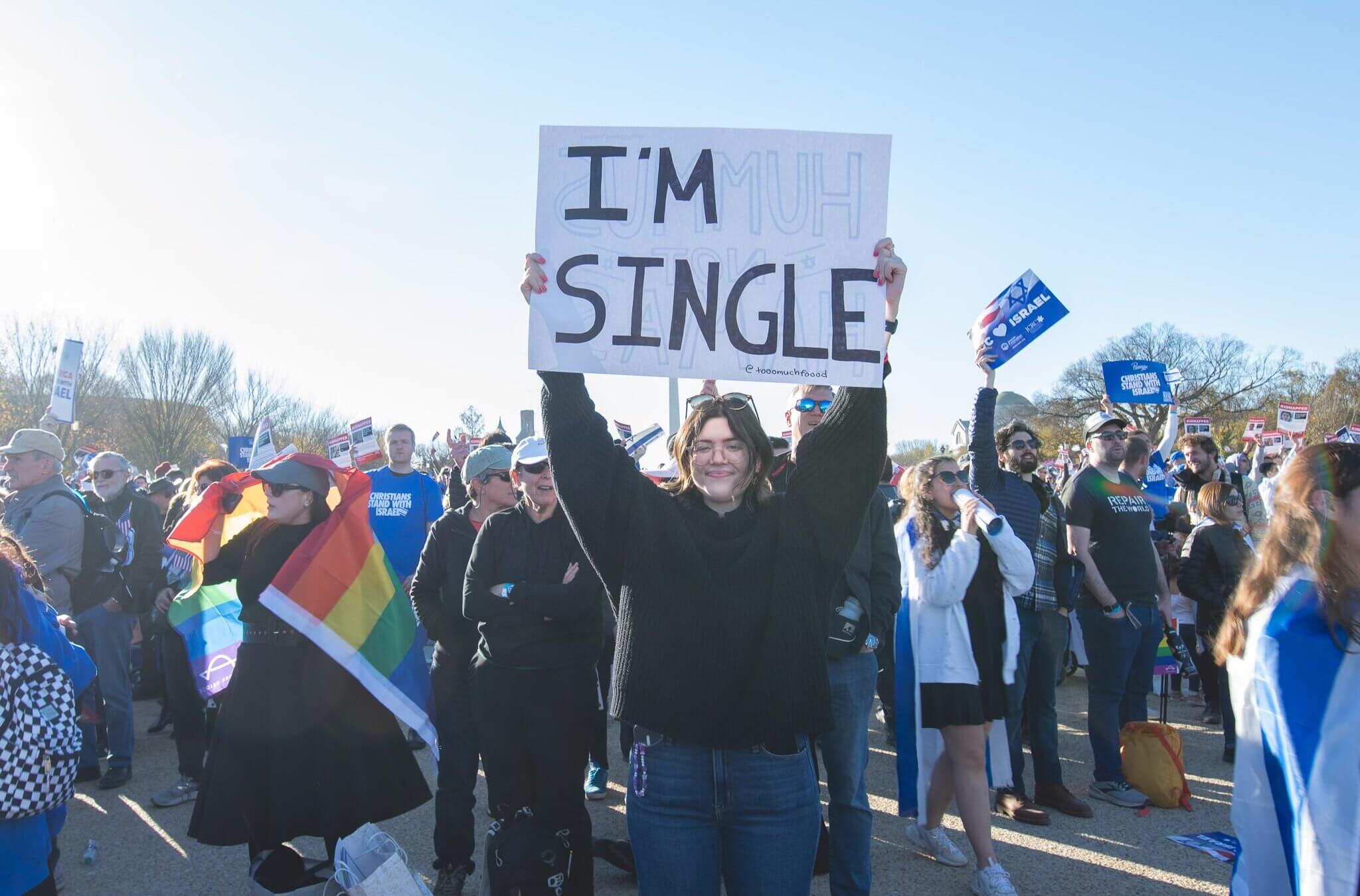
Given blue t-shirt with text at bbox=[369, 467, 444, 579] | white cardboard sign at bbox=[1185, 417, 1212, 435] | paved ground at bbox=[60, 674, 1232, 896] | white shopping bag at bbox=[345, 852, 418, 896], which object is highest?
white cardboard sign at bbox=[1185, 417, 1212, 435]

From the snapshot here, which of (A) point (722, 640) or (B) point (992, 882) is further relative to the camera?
→ (B) point (992, 882)

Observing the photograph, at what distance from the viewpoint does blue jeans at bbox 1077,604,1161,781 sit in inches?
226

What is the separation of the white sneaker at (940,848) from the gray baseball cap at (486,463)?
2.83 m

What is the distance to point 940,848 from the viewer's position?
4738 mm

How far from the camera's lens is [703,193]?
296cm

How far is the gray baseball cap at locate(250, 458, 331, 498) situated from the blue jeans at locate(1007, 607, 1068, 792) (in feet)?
12.7

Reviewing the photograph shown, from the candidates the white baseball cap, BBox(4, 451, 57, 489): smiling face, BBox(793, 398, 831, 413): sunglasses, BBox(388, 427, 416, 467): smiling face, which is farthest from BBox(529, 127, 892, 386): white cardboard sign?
BBox(388, 427, 416, 467): smiling face

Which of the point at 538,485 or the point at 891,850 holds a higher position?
the point at 538,485

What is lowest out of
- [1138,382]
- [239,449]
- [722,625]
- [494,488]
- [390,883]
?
[390,883]

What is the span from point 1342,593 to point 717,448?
5.17 feet

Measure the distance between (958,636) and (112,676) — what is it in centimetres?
556

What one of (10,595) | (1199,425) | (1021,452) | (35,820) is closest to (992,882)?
(1021,452)

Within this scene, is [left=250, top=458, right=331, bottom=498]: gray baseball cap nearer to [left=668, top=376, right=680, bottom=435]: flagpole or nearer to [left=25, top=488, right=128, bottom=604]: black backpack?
[left=25, top=488, right=128, bottom=604]: black backpack

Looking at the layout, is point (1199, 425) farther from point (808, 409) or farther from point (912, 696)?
point (808, 409)
